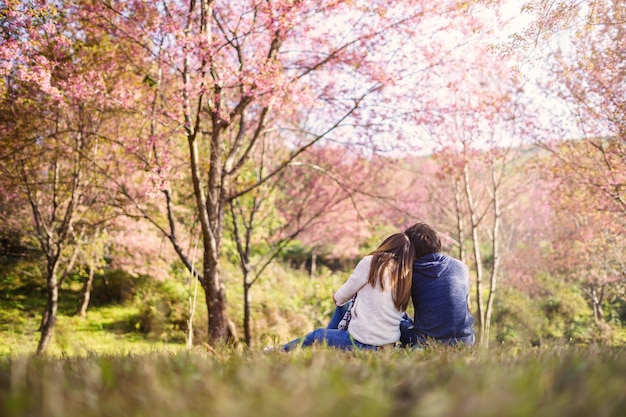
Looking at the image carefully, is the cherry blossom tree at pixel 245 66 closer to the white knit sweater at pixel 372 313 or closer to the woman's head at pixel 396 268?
the white knit sweater at pixel 372 313

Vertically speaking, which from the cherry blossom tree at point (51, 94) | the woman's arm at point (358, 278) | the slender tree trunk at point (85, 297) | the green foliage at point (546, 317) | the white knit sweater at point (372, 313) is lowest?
the green foliage at point (546, 317)

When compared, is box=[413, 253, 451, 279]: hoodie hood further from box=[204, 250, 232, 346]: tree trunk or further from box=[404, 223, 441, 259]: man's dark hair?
box=[204, 250, 232, 346]: tree trunk

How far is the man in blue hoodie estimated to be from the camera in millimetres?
3316

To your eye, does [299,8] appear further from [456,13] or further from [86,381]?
[86,381]

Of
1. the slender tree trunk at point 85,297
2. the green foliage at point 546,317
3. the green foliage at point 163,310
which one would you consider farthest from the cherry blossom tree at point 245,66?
the green foliage at point 546,317

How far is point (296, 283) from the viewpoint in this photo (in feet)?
44.2

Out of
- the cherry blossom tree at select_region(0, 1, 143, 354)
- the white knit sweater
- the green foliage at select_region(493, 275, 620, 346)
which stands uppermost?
the cherry blossom tree at select_region(0, 1, 143, 354)

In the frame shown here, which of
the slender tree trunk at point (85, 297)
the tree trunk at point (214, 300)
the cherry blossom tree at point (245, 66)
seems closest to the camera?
the cherry blossom tree at point (245, 66)

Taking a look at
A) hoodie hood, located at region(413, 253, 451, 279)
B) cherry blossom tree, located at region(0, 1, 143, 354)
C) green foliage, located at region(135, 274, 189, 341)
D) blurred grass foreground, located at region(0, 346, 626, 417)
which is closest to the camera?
blurred grass foreground, located at region(0, 346, 626, 417)

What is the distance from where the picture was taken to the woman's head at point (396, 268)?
10.7ft

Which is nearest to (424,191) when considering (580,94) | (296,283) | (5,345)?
(296,283)

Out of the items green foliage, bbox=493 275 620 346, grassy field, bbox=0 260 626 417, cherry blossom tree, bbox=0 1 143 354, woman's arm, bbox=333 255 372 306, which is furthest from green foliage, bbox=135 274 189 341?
grassy field, bbox=0 260 626 417

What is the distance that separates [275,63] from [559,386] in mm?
4512

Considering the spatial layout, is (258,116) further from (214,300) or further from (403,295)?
(403,295)
